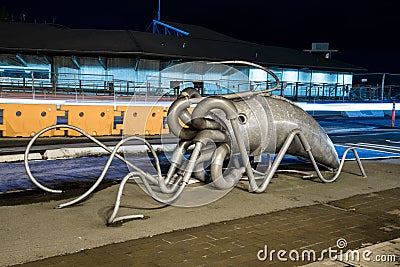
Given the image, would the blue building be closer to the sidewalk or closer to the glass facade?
the glass facade

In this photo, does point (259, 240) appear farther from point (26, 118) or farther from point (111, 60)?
point (111, 60)

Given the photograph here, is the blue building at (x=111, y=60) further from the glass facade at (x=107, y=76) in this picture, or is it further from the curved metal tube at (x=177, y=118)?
the curved metal tube at (x=177, y=118)

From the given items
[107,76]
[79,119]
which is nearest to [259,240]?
[79,119]

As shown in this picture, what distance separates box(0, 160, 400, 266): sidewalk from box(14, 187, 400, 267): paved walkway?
0.01m

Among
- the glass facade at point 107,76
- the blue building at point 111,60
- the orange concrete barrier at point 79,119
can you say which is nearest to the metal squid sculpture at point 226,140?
the orange concrete barrier at point 79,119

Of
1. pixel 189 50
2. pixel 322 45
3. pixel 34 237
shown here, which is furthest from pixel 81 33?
pixel 34 237

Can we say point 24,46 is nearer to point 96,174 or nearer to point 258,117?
point 96,174

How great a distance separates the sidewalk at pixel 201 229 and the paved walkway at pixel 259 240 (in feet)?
0.04

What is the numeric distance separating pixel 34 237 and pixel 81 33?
3532cm

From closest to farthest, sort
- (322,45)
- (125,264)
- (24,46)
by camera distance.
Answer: (125,264) → (24,46) → (322,45)

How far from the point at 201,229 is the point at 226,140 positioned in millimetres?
2155

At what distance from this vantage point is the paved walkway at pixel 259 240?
480 centimetres

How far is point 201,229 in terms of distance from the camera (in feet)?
19.3

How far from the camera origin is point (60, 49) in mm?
32750
